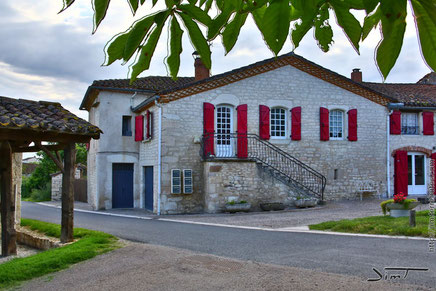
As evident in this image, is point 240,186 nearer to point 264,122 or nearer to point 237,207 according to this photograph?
point 237,207

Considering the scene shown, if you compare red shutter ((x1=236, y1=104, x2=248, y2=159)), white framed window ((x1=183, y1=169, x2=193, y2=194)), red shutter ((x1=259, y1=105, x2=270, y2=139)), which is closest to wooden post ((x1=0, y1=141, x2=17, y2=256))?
white framed window ((x1=183, y1=169, x2=193, y2=194))

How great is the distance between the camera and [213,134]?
1642 cm

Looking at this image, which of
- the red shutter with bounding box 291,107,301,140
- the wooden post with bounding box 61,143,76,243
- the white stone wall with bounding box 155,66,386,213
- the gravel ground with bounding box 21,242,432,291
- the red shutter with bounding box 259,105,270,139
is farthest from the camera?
the red shutter with bounding box 291,107,301,140

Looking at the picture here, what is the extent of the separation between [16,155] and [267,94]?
33.1 feet

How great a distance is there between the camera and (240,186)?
52.2 feet

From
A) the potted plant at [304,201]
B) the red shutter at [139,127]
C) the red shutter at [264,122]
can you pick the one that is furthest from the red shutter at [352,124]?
the red shutter at [139,127]

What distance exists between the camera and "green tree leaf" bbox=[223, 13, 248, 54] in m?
1.65

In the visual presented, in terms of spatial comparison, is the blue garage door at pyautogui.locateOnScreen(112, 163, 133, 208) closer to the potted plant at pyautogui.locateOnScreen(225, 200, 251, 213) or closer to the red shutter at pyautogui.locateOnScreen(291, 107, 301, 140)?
the potted plant at pyautogui.locateOnScreen(225, 200, 251, 213)

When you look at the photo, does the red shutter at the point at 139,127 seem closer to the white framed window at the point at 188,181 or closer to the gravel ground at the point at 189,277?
the white framed window at the point at 188,181

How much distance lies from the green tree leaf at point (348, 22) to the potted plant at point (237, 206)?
14.4 m

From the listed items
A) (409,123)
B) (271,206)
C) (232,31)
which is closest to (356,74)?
(409,123)

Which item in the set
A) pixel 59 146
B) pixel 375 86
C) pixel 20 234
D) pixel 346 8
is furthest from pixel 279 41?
pixel 375 86

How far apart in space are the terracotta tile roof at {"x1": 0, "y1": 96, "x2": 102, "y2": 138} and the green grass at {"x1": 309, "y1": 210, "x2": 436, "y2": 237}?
6320mm

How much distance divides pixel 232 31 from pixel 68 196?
812 cm
